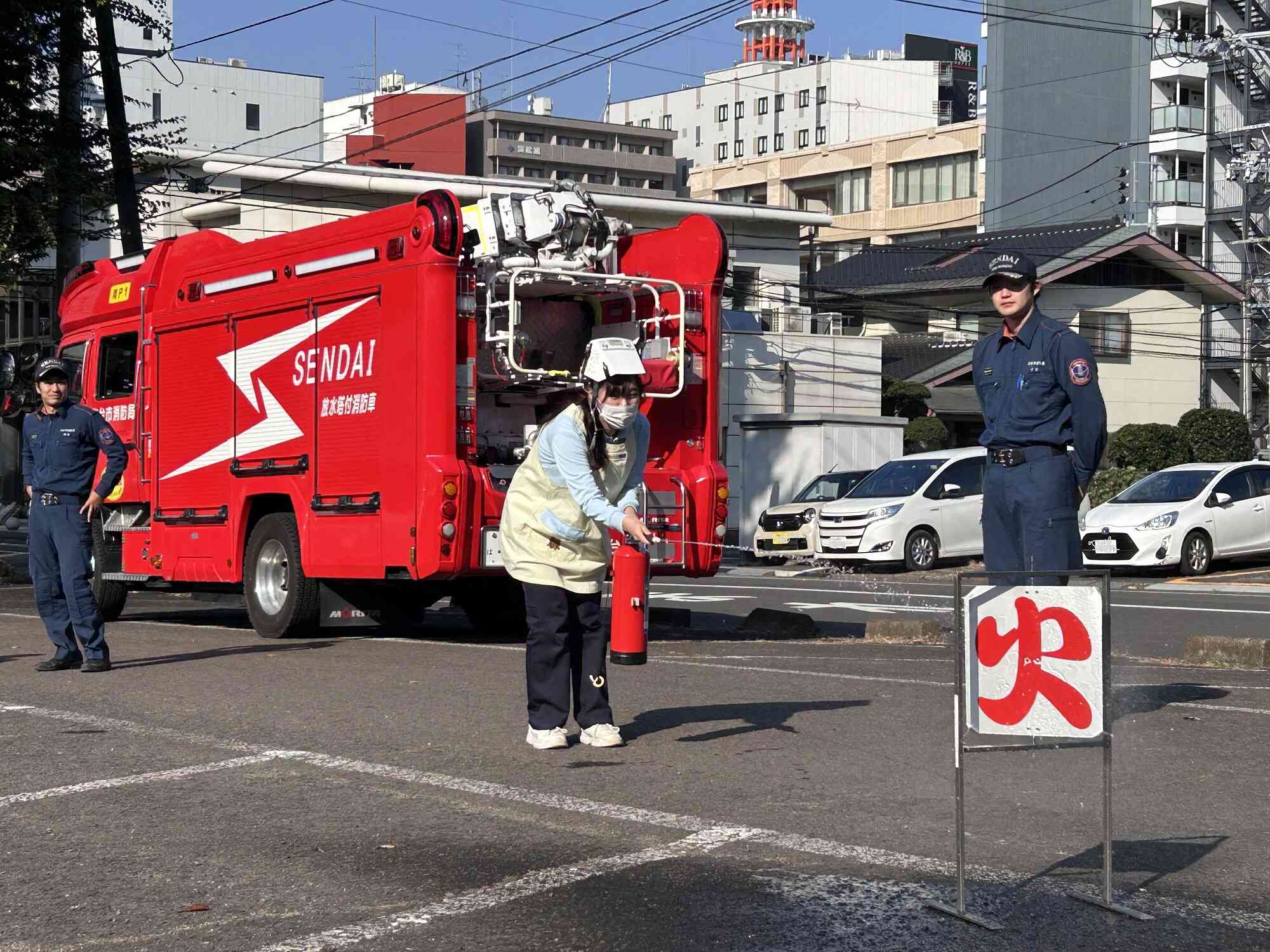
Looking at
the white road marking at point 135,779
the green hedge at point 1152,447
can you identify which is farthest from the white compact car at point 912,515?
the white road marking at point 135,779

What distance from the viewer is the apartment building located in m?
120

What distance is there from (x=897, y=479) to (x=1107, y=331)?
24486 mm

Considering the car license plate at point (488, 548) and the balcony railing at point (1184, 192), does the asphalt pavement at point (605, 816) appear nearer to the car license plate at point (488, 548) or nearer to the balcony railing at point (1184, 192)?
the car license plate at point (488, 548)

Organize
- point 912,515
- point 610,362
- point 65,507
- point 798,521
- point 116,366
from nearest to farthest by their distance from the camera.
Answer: point 610,362 → point 65,507 → point 116,366 → point 912,515 → point 798,521

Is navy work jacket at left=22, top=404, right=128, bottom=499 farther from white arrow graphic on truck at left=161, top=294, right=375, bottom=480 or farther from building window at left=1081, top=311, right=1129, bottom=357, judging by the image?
building window at left=1081, top=311, right=1129, bottom=357

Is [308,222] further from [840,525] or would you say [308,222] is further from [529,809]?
[529,809]

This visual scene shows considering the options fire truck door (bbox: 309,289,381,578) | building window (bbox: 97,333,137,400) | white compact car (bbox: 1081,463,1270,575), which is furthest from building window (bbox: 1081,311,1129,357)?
fire truck door (bbox: 309,289,381,578)

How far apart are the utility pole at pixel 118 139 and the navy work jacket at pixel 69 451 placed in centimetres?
1251

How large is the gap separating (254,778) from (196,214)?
3766 cm

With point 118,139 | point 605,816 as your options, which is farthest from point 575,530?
point 118,139

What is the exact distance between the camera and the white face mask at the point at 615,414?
7.68m

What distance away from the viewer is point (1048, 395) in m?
8.07

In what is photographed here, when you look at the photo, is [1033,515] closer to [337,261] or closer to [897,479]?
[337,261]

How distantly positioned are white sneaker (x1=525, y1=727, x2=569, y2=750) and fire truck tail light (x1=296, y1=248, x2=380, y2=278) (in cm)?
582
